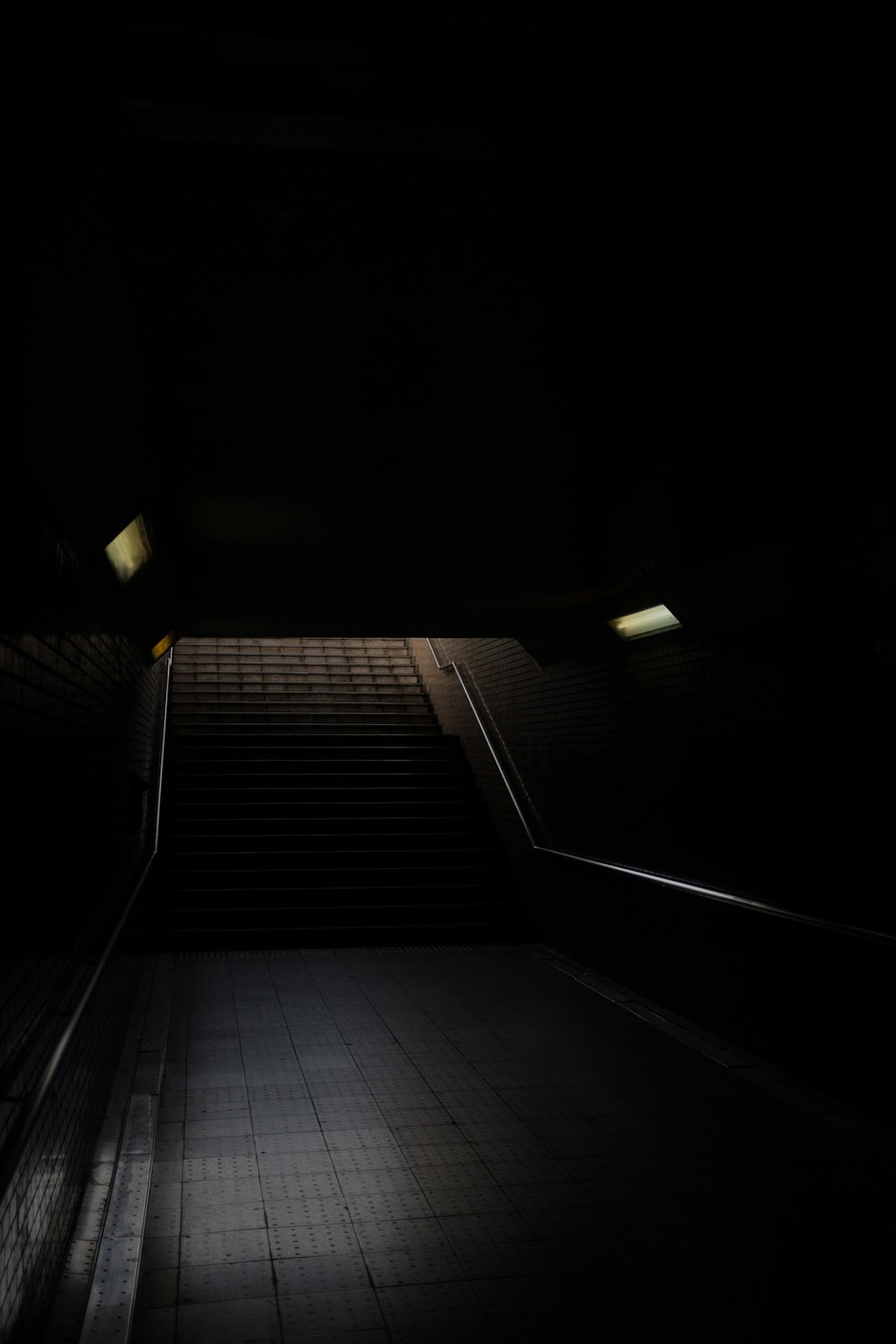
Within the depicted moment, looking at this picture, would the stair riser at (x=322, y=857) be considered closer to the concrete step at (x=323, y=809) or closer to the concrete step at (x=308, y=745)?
the concrete step at (x=323, y=809)

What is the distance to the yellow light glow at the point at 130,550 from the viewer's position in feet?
15.9

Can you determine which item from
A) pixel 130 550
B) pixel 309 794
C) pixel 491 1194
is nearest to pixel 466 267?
pixel 130 550

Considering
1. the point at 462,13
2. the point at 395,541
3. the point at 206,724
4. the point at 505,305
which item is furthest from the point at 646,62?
the point at 206,724

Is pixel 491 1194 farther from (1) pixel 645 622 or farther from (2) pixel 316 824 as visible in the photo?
(2) pixel 316 824

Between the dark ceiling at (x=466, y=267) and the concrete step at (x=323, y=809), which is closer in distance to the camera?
the dark ceiling at (x=466, y=267)

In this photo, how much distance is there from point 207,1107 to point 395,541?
9.81 feet

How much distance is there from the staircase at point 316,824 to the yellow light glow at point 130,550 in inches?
173

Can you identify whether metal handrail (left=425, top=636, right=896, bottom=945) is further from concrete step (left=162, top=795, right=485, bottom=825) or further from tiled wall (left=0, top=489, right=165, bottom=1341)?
tiled wall (left=0, top=489, right=165, bottom=1341)

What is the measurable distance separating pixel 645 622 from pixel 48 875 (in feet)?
14.7

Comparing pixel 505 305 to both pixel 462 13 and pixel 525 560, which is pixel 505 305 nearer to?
pixel 462 13

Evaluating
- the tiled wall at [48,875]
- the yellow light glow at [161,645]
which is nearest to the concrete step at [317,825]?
the yellow light glow at [161,645]

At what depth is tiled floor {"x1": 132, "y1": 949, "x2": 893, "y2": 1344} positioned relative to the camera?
3.09 meters

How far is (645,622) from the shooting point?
6703mm

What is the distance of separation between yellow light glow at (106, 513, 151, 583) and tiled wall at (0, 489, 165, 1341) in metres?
0.26
